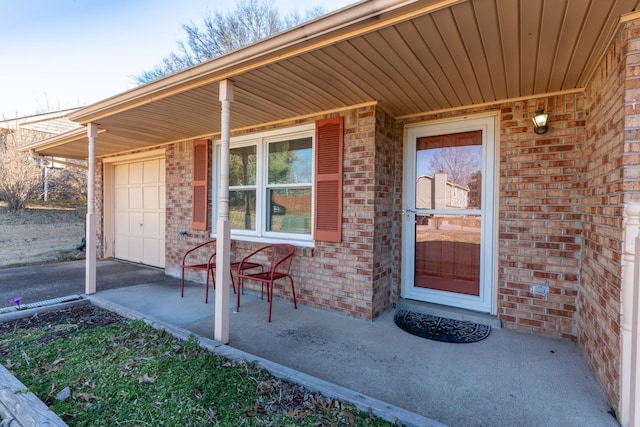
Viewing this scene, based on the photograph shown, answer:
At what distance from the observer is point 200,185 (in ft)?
16.2

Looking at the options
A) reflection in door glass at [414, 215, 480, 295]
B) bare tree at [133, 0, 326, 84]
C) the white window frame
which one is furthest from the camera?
bare tree at [133, 0, 326, 84]

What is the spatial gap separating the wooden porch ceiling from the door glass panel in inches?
18.4

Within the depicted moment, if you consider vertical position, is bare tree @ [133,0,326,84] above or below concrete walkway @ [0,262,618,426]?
above

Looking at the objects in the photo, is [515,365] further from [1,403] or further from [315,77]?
[1,403]

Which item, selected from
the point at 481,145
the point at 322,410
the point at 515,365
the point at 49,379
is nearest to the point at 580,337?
the point at 515,365

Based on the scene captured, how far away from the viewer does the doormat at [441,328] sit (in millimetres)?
2965

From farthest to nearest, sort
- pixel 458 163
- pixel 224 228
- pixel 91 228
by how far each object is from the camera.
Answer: pixel 91 228 → pixel 458 163 → pixel 224 228

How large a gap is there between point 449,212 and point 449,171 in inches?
18.5

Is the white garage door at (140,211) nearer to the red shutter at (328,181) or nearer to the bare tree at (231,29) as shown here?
the red shutter at (328,181)

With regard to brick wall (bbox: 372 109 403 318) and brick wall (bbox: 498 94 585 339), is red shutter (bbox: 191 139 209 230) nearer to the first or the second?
brick wall (bbox: 372 109 403 318)

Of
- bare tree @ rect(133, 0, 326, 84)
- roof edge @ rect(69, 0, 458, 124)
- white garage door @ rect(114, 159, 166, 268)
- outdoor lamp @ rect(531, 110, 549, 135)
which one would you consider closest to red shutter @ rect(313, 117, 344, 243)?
roof edge @ rect(69, 0, 458, 124)

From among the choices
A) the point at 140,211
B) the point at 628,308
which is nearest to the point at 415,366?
the point at 628,308

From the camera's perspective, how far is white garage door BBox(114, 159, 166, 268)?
6090mm

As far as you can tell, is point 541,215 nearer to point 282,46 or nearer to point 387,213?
point 387,213
